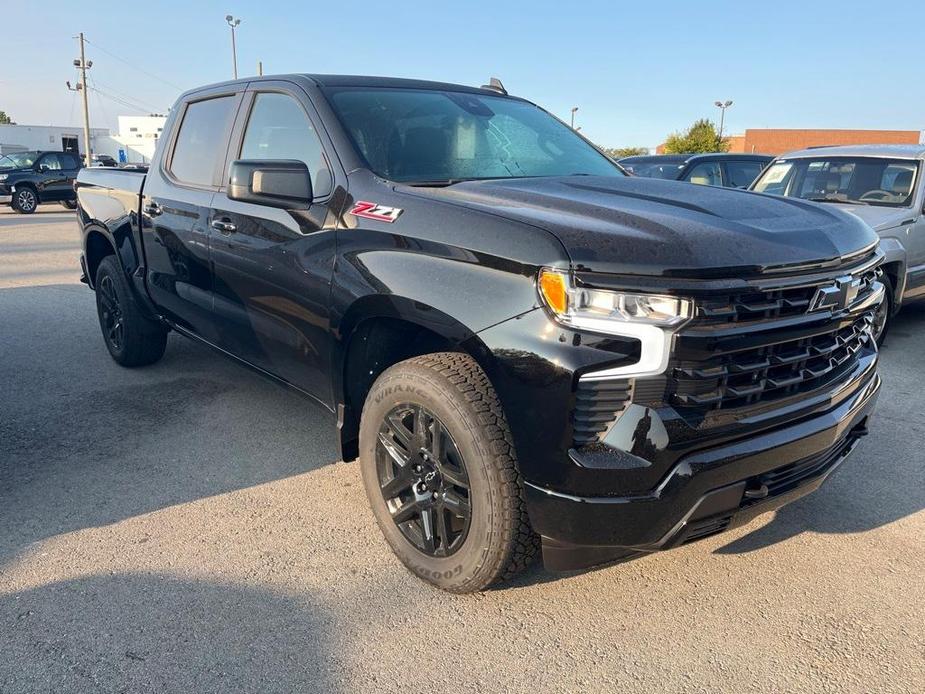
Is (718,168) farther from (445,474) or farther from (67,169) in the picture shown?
(67,169)

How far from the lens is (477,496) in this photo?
7.55 feet

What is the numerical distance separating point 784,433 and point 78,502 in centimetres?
298

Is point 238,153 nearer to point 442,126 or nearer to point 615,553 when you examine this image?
point 442,126

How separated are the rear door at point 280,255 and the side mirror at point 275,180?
11 cm

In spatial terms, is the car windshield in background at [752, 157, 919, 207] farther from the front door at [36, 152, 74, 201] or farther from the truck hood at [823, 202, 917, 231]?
the front door at [36, 152, 74, 201]

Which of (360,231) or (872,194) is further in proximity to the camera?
(872,194)

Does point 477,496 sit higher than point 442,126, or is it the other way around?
point 442,126

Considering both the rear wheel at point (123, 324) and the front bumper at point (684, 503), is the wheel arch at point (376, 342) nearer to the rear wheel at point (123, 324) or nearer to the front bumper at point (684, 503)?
the front bumper at point (684, 503)

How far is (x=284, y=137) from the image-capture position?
3.30 m

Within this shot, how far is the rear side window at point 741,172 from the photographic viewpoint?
10055 mm

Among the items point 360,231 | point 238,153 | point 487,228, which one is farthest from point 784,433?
point 238,153

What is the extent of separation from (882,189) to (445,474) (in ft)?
19.5

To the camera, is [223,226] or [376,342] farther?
[223,226]

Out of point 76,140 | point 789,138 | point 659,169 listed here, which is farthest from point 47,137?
point 659,169
